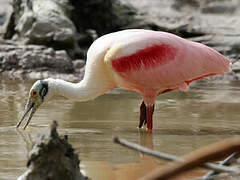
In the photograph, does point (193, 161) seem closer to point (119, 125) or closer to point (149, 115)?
point (149, 115)

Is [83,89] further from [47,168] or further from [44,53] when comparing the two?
[44,53]

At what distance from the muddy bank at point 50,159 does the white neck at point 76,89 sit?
10.7 ft

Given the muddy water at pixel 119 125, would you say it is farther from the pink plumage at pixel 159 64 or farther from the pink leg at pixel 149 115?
the pink plumage at pixel 159 64

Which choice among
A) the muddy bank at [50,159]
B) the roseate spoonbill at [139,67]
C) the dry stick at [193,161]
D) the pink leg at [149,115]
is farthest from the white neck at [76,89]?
the dry stick at [193,161]

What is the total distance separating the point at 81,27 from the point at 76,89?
7101 mm

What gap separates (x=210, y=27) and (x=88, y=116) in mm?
6779

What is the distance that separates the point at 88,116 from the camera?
7.69m

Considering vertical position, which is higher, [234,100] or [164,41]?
[164,41]

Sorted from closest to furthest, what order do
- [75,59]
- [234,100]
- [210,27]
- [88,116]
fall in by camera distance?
[88,116]
[234,100]
[75,59]
[210,27]

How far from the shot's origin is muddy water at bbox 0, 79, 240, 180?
4914mm

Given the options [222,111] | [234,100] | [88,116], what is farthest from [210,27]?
[88,116]

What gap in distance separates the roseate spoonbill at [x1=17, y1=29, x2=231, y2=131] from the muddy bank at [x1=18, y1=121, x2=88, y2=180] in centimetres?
325

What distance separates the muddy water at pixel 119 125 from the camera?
193 inches

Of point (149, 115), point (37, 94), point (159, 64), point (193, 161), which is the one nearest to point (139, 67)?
point (159, 64)
